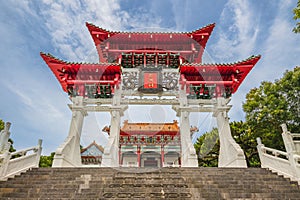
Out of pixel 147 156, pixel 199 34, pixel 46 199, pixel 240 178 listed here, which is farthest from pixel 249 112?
pixel 46 199

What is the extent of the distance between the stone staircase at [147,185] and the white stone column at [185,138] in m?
1.69

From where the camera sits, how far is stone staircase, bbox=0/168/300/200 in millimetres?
5102

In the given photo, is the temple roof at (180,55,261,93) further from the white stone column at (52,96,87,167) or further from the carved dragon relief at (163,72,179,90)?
the white stone column at (52,96,87,167)

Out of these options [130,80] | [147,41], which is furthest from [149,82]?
[147,41]

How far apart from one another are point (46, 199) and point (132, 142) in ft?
39.2

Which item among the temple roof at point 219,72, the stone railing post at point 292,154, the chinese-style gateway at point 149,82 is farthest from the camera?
the temple roof at point 219,72

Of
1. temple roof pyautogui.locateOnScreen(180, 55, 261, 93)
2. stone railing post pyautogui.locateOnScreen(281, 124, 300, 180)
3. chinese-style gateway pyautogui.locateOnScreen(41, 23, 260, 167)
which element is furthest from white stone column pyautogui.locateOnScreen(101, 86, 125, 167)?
stone railing post pyautogui.locateOnScreen(281, 124, 300, 180)

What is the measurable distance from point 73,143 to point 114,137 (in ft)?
6.51

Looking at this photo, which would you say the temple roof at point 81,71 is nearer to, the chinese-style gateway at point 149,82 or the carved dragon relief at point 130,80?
→ the chinese-style gateway at point 149,82

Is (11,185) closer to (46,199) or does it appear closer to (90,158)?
(46,199)

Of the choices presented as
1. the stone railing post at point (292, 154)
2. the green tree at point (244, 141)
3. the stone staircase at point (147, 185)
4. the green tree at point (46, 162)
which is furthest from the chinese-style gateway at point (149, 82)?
the green tree at point (46, 162)

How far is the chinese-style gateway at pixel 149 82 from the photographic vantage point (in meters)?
9.55

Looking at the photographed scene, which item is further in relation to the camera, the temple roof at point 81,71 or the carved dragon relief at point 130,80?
the carved dragon relief at point 130,80

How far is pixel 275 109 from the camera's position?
11.2 metres
